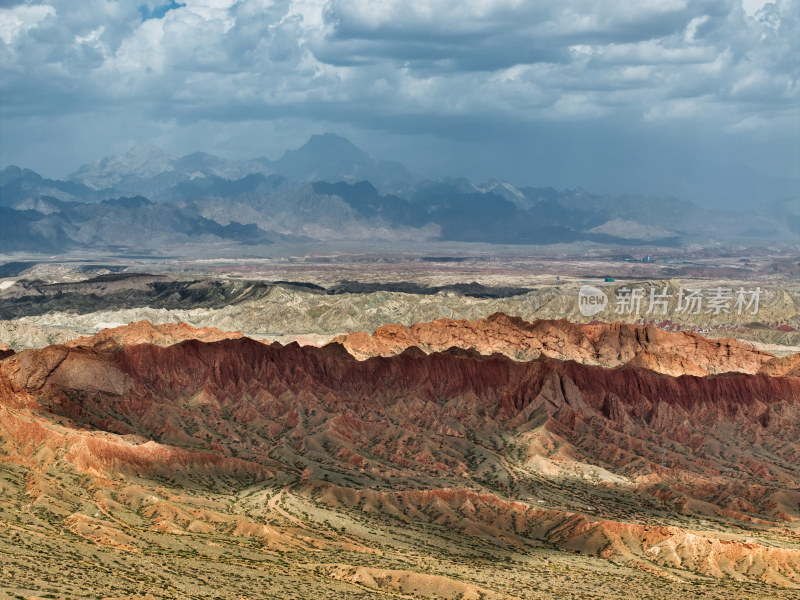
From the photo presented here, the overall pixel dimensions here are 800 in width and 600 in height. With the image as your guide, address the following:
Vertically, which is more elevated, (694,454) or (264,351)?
(264,351)

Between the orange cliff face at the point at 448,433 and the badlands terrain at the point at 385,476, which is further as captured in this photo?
the orange cliff face at the point at 448,433

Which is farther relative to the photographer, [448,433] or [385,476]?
[448,433]

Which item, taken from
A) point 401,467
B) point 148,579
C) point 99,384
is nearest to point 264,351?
point 99,384

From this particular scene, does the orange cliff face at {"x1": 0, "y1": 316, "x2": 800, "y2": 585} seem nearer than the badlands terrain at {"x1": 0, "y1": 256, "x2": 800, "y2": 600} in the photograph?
No

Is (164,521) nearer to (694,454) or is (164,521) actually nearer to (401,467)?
(401,467)
